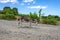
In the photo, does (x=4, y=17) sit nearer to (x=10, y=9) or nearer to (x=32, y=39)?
(x=10, y=9)

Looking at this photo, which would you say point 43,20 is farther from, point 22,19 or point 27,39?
point 27,39

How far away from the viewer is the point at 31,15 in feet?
106

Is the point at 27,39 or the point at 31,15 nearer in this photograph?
the point at 27,39

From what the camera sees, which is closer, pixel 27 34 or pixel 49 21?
pixel 27 34

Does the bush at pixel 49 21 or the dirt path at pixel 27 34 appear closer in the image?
the dirt path at pixel 27 34

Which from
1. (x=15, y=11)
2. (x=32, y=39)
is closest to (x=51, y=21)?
(x=15, y=11)

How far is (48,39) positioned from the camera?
1342cm

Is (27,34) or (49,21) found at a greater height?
(27,34)

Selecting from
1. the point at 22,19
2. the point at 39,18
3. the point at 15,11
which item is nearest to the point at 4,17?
the point at 15,11

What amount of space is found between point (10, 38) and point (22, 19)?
32.7ft

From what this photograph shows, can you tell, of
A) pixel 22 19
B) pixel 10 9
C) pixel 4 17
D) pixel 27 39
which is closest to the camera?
pixel 27 39

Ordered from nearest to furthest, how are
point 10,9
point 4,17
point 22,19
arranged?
point 22,19, point 4,17, point 10,9

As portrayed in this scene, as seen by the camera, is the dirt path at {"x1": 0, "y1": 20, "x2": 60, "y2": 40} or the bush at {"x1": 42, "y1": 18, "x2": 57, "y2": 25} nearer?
the dirt path at {"x1": 0, "y1": 20, "x2": 60, "y2": 40}

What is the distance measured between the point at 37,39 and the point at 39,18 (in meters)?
20.5
